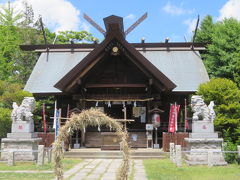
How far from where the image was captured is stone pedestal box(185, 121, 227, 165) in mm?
11461

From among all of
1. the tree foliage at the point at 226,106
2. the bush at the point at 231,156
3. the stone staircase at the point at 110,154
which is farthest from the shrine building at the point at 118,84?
the bush at the point at 231,156

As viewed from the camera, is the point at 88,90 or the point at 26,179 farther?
the point at 88,90

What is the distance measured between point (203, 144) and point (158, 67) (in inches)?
387

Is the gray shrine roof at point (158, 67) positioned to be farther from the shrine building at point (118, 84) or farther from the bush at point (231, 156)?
the bush at point (231, 156)

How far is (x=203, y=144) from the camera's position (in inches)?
457

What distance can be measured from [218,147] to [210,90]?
2.94 meters

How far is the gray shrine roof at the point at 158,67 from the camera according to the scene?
1900 centimetres

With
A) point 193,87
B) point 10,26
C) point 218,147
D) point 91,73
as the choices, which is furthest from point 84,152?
point 10,26

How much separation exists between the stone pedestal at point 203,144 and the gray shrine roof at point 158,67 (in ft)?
21.8

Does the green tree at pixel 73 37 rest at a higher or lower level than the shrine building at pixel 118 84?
higher

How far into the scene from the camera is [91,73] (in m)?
17.7

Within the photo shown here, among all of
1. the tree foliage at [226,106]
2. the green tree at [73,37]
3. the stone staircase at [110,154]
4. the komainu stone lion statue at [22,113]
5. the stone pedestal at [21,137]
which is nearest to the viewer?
the stone pedestal at [21,137]

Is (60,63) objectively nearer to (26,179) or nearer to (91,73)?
(91,73)

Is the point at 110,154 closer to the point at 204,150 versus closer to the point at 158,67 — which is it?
the point at 204,150
